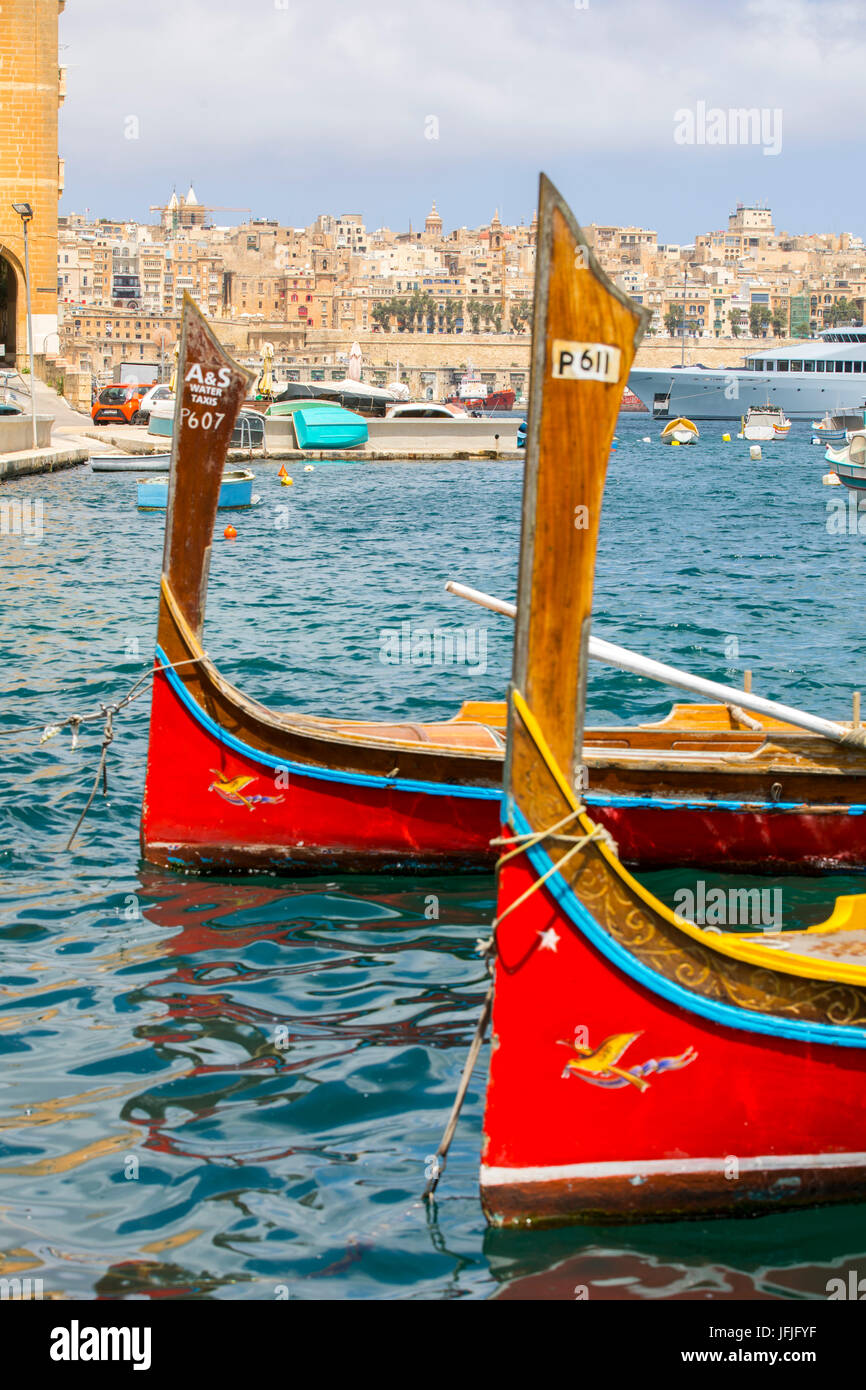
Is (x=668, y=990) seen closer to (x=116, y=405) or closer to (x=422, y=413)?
(x=116, y=405)

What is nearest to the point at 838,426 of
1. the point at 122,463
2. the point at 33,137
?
the point at 33,137

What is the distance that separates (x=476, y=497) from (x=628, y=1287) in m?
36.8

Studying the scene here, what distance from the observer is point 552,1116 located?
16.3ft

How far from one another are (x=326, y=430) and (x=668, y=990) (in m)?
47.6

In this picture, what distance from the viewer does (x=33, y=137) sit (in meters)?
51.8

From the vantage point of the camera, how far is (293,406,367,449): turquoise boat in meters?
50.8

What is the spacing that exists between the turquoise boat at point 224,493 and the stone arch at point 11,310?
22.6 meters

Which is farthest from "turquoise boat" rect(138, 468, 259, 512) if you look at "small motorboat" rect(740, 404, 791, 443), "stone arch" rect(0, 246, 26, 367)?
"small motorboat" rect(740, 404, 791, 443)

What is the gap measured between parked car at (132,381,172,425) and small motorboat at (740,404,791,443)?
130ft

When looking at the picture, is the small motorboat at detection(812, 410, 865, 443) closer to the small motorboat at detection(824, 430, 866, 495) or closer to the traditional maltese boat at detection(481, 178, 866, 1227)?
the small motorboat at detection(824, 430, 866, 495)

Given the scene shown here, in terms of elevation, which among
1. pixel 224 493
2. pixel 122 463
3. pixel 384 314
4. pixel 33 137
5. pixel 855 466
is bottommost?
pixel 224 493

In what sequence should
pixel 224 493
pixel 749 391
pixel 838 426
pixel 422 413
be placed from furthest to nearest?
pixel 749 391 < pixel 838 426 < pixel 422 413 < pixel 224 493

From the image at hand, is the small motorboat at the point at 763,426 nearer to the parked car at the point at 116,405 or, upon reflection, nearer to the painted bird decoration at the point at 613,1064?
the parked car at the point at 116,405

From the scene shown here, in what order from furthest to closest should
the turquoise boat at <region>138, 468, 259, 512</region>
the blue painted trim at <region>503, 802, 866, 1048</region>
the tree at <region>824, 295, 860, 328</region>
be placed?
the tree at <region>824, 295, 860, 328</region> < the turquoise boat at <region>138, 468, 259, 512</region> < the blue painted trim at <region>503, 802, 866, 1048</region>
